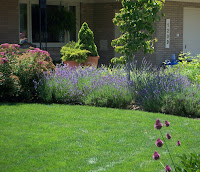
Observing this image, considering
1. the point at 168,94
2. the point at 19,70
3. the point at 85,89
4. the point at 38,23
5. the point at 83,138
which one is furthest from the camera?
the point at 38,23

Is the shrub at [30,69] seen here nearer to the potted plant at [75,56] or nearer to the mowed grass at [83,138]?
the mowed grass at [83,138]

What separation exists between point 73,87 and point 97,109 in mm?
1199

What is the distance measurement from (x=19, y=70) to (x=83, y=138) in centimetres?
401

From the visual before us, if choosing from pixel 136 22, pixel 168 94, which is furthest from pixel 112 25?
pixel 168 94

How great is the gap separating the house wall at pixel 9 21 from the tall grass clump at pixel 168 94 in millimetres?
7695

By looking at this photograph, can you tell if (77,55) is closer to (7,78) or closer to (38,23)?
(7,78)

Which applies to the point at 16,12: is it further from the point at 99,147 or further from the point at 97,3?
the point at 99,147

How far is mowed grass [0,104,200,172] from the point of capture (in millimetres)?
5207

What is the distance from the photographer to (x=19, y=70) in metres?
9.68

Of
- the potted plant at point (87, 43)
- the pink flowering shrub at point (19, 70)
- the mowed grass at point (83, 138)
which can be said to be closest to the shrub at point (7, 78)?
the pink flowering shrub at point (19, 70)

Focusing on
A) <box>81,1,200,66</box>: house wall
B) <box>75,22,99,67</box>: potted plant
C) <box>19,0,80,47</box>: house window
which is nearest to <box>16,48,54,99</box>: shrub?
<box>75,22,99,67</box>: potted plant

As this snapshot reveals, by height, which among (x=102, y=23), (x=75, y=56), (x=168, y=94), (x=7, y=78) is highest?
(x=102, y=23)

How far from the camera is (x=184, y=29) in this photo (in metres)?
18.7

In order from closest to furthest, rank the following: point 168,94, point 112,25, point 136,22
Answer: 1. point 168,94
2. point 136,22
3. point 112,25
